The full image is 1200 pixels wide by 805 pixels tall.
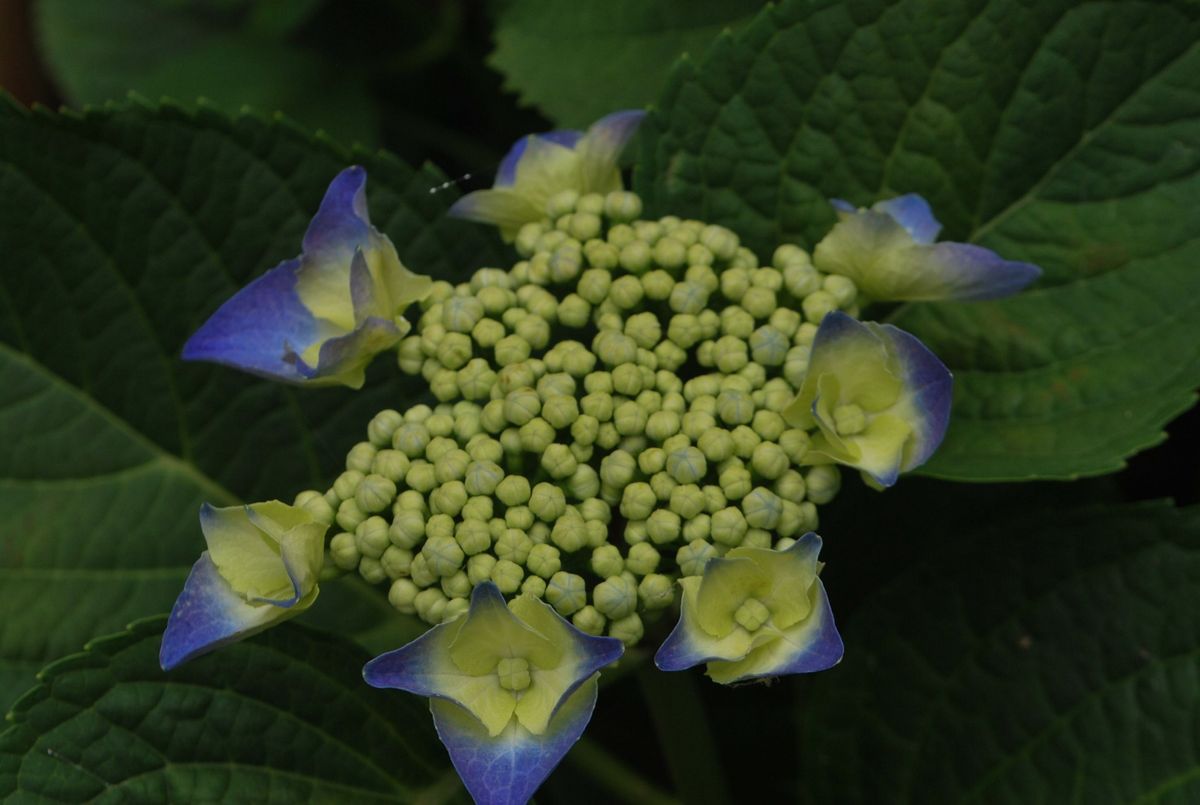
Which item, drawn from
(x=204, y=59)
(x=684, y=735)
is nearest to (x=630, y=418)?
(x=684, y=735)

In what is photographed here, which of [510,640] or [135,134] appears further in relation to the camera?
[135,134]

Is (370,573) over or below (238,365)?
below

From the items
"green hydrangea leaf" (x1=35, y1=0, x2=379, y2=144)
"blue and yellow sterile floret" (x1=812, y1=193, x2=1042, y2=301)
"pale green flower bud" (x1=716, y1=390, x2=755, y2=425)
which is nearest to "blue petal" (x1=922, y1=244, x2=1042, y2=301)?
"blue and yellow sterile floret" (x1=812, y1=193, x2=1042, y2=301)

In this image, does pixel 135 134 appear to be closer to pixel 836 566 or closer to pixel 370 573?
pixel 370 573

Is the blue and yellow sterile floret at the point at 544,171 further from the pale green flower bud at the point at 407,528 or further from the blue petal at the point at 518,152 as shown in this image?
the pale green flower bud at the point at 407,528

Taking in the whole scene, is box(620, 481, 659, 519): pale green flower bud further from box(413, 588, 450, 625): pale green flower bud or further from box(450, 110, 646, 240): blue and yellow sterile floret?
box(450, 110, 646, 240): blue and yellow sterile floret

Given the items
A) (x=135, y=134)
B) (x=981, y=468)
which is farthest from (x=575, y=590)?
(x=135, y=134)
